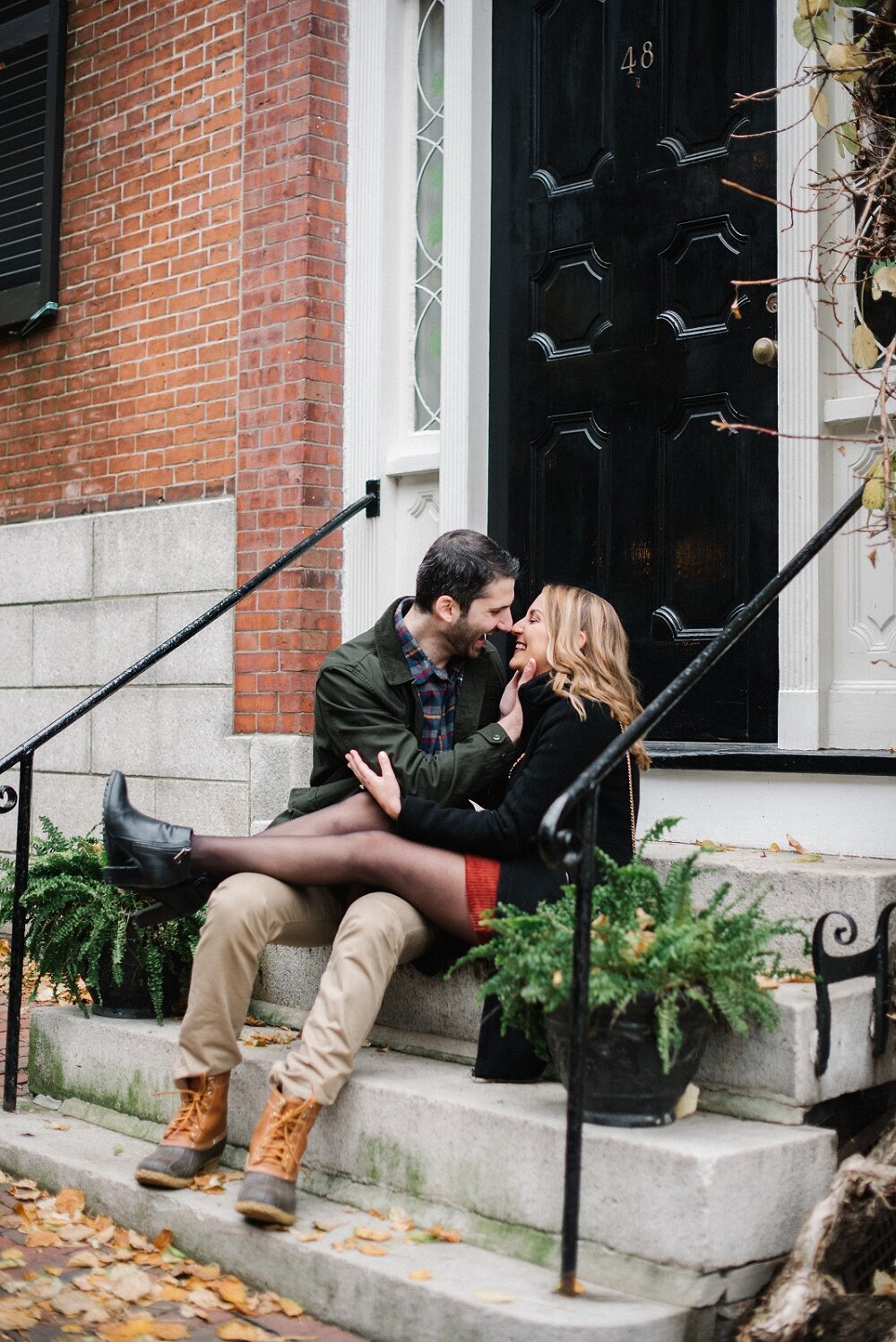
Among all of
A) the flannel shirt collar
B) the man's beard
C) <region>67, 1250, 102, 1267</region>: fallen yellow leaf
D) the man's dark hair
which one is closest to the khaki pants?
<region>67, 1250, 102, 1267</region>: fallen yellow leaf

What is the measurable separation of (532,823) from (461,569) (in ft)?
3.03

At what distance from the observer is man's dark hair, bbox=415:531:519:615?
4.49 metres

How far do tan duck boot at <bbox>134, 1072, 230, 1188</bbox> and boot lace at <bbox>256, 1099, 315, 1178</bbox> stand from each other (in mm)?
409

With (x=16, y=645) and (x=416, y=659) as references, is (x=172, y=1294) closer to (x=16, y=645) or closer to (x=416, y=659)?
(x=416, y=659)

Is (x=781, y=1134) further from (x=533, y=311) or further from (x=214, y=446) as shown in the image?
(x=214, y=446)

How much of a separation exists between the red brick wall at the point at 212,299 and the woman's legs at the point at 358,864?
1812mm

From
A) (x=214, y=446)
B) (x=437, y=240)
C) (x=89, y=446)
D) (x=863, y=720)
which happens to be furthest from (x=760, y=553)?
(x=89, y=446)

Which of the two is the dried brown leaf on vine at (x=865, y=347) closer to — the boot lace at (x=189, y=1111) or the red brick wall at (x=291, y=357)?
the boot lace at (x=189, y=1111)

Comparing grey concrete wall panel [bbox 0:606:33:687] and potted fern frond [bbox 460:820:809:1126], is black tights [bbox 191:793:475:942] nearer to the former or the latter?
potted fern frond [bbox 460:820:809:1126]

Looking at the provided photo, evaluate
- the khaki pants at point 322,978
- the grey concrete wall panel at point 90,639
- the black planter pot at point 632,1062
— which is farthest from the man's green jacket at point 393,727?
the grey concrete wall panel at point 90,639

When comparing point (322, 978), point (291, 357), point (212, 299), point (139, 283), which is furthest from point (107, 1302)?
point (139, 283)

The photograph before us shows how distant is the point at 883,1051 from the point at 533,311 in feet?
10.1

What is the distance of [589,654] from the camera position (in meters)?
4.09

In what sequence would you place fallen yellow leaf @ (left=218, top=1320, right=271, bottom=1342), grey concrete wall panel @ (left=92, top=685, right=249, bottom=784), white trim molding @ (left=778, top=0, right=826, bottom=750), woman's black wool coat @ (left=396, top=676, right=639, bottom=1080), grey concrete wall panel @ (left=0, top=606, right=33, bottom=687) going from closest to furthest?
fallen yellow leaf @ (left=218, top=1320, right=271, bottom=1342)
woman's black wool coat @ (left=396, top=676, right=639, bottom=1080)
white trim molding @ (left=778, top=0, right=826, bottom=750)
grey concrete wall panel @ (left=92, top=685, right=249, bottom=784)
grey concrete wall panel @ (left=0, top=606, right=33, bottom=687)
